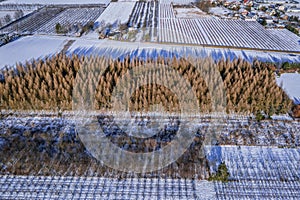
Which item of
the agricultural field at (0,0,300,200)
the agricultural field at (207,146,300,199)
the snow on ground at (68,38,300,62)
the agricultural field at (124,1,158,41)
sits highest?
the agricultural field at (124,1,158,41)

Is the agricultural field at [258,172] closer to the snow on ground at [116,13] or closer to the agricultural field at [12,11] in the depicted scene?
the snow on ground at [116,13]

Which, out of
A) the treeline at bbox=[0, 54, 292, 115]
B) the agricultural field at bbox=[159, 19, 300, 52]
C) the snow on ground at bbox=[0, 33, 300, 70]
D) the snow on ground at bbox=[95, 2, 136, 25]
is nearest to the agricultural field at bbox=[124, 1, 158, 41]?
the snow on ground at bbox=[95, 2, 136, 25]

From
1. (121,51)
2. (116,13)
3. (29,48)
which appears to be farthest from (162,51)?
(116,13)

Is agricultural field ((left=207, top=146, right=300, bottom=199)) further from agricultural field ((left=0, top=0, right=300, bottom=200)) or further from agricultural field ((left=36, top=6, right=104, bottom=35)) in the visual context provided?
agricultural field ((left=36, top=6, right=104, bottom=35))

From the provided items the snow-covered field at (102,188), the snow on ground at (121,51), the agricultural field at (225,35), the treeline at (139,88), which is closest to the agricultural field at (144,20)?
the agricultural field at (225,35)

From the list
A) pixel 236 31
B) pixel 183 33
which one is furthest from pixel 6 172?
pixel 236 31
